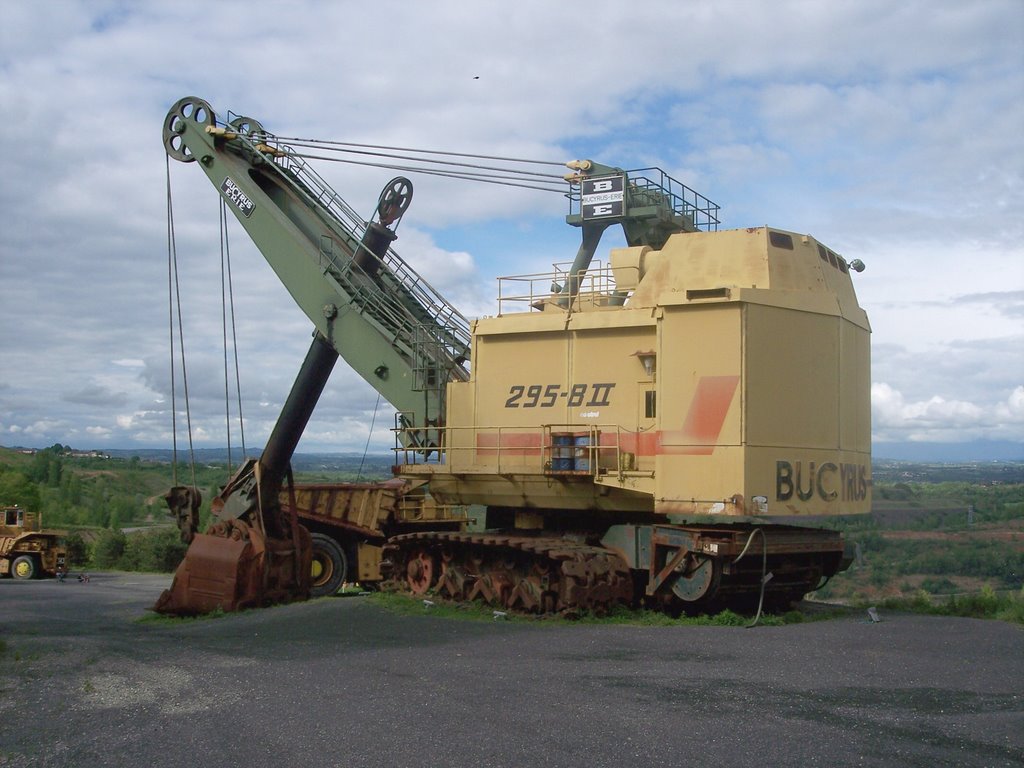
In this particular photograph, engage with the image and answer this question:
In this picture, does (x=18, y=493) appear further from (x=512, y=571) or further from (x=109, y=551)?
(x=512, y=571)

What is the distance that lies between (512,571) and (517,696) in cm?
660

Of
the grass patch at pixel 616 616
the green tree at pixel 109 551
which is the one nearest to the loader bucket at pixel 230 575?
the grass patch at pixel 616 616

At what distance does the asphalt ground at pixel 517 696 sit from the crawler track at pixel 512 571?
902mm

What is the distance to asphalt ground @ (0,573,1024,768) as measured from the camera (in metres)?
6.97

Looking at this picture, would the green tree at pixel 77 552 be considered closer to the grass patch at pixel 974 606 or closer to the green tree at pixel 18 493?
the green tree at pixel 18 493

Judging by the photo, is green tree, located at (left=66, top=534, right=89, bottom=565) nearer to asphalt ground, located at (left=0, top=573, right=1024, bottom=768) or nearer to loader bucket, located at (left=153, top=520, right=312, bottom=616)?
loader bucket, located at (left=153, top=520, right=312, bottom=616)

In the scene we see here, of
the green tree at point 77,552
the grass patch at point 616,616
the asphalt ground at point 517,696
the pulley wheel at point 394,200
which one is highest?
the pulley wheel at point 394,200

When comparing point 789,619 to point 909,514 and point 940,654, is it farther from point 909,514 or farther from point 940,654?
point 909,514

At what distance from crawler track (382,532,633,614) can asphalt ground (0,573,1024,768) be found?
902mm

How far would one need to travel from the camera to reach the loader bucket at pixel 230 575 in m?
16.3

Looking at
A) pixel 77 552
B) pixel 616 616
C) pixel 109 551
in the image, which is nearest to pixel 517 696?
pixel 616 616

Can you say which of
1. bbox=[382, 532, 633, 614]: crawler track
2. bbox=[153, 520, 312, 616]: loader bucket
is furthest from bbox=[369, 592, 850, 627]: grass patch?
bbox=[153, 520, 312, 616]: loader bucket

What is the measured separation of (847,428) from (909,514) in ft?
148

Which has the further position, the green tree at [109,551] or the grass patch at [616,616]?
the green tree at [109,551]
